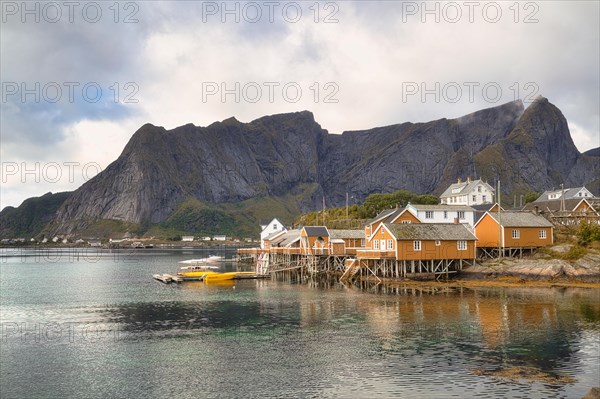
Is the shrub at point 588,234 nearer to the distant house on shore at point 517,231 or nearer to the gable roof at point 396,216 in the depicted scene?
the distant house on shore at point 517,231

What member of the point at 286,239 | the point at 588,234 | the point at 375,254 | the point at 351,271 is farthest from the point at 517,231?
the point at 286,239

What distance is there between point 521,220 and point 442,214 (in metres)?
11.9

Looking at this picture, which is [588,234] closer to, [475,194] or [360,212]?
[475,194]

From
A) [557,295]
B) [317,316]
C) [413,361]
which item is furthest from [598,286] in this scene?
[413,361]

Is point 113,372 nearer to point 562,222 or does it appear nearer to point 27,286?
point 27,286

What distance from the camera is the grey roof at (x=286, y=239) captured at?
3750 inches

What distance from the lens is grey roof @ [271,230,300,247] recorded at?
313 feet

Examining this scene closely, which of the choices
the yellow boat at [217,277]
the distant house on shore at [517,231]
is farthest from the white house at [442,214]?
the yellow boat at [217,277]

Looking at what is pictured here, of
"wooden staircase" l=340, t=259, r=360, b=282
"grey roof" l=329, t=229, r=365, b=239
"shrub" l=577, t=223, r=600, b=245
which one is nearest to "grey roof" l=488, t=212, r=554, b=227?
Result: "shrub" l=577, t=223, r=600, b=245

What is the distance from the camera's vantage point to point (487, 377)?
26516mm

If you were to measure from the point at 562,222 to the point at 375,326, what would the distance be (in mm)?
51900

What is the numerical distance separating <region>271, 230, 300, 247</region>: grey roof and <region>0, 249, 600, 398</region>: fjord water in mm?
35993

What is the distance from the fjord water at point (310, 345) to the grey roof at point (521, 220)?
15.4 m

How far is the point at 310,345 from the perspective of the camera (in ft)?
113
